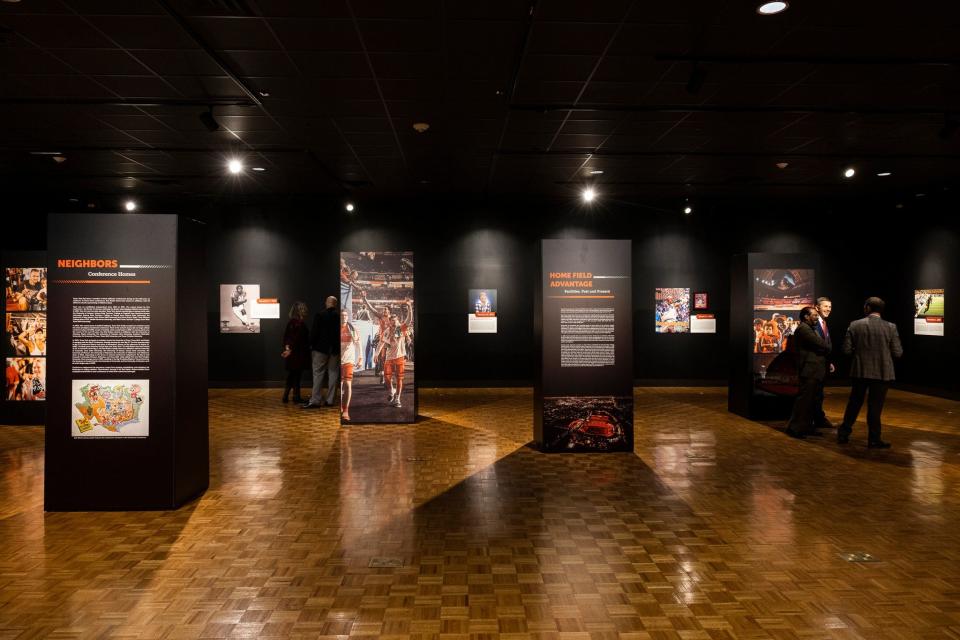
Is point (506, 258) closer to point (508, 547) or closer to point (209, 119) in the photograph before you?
point (209, 119)

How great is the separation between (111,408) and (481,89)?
456cm

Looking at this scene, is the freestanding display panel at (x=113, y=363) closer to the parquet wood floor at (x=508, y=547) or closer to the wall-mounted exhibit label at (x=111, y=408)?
the wall-mounted exhibit label at (x=111, y=408)

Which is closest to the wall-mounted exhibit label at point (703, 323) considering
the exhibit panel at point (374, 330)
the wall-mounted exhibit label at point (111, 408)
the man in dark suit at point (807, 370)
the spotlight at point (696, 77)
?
the man in dark suit at point (807, 370)

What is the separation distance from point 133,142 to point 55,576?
21.5 feet

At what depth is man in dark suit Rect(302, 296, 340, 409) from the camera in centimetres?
986

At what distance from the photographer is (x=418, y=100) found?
663 cm

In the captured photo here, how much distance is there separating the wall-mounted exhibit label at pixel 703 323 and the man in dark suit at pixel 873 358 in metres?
5.48

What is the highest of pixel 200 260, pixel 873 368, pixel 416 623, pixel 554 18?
pixel 554 18

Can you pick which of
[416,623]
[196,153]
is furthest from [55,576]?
[196,153]

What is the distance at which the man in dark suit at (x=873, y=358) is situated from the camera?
Result: 273 inches

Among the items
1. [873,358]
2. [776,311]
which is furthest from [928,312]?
[873,358]

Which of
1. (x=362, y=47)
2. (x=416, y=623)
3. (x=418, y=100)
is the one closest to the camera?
(x=416, y=623)

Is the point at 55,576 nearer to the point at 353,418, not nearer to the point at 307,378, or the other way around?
the point at 353,418

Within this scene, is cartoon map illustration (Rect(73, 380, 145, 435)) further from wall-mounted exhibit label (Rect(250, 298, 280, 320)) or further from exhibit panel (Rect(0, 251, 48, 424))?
wall-mounted exhibit label (Rect(250, 298, 280, 320))
